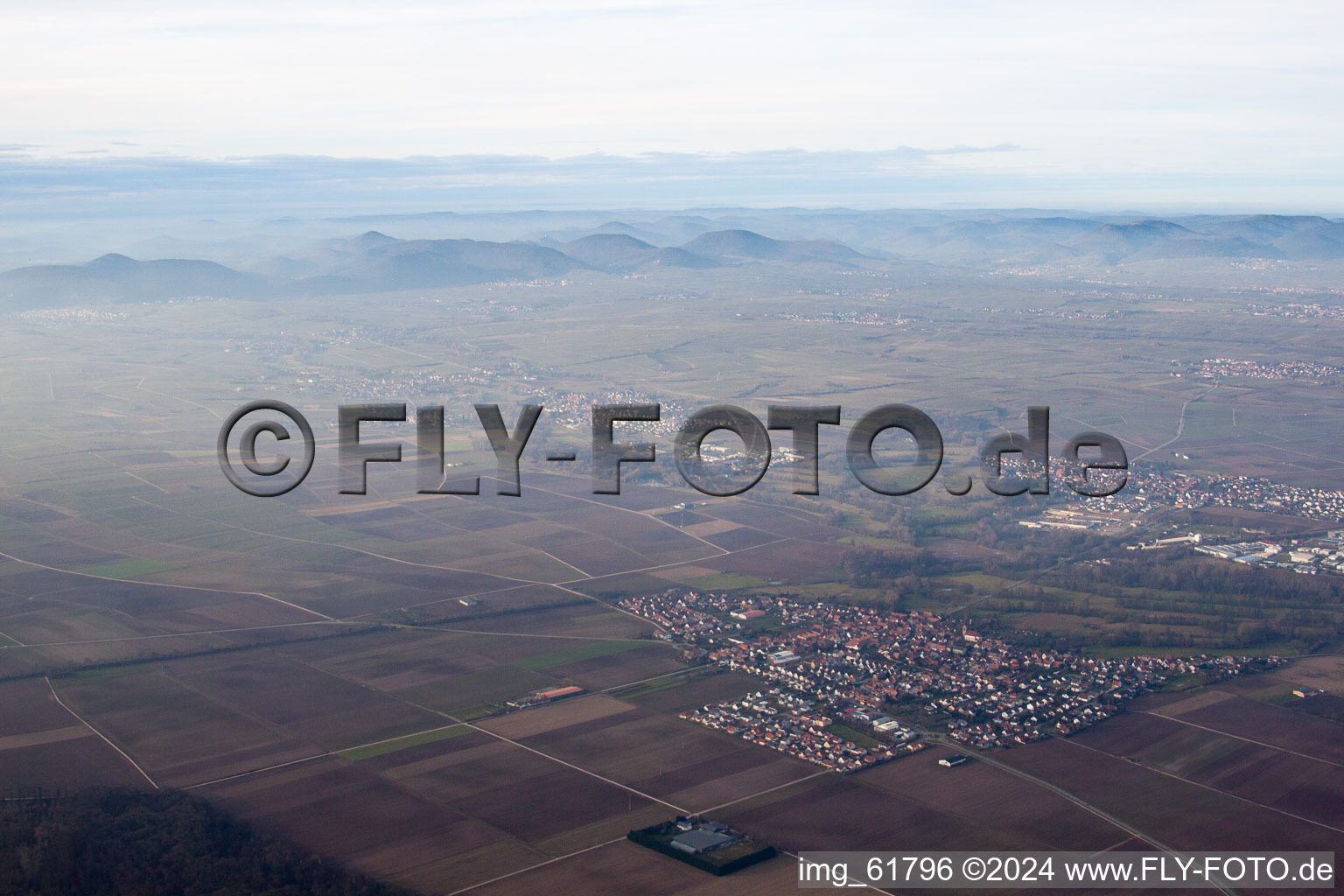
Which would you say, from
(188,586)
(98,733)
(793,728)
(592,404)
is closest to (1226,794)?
(793,728)

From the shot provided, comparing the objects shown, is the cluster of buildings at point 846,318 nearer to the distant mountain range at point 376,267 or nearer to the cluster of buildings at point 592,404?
the cluster of buildings at point 592,404

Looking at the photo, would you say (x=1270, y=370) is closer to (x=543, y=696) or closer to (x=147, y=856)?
(x=543, y=696)

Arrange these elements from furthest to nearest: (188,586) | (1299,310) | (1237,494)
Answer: (1299,310) < (1237,494) < (188,586)

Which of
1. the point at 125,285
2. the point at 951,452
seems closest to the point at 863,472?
the point at 951,452

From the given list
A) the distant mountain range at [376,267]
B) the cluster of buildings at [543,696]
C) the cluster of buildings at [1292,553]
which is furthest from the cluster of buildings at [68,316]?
the cluster of buildings at [1292,553]

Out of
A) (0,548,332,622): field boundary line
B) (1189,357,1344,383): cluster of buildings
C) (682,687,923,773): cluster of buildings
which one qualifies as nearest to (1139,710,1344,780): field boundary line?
(682,687,923,773): cluster of buildings

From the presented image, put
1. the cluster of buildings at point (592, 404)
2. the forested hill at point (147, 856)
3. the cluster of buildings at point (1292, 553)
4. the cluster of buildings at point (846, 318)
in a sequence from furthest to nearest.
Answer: the cluster of buildings at point (846, 318) < the cluster of buildings at point (592, 404) < the cluster of buildings at point (1292, 553) < the forested hill at point (147, 856)
